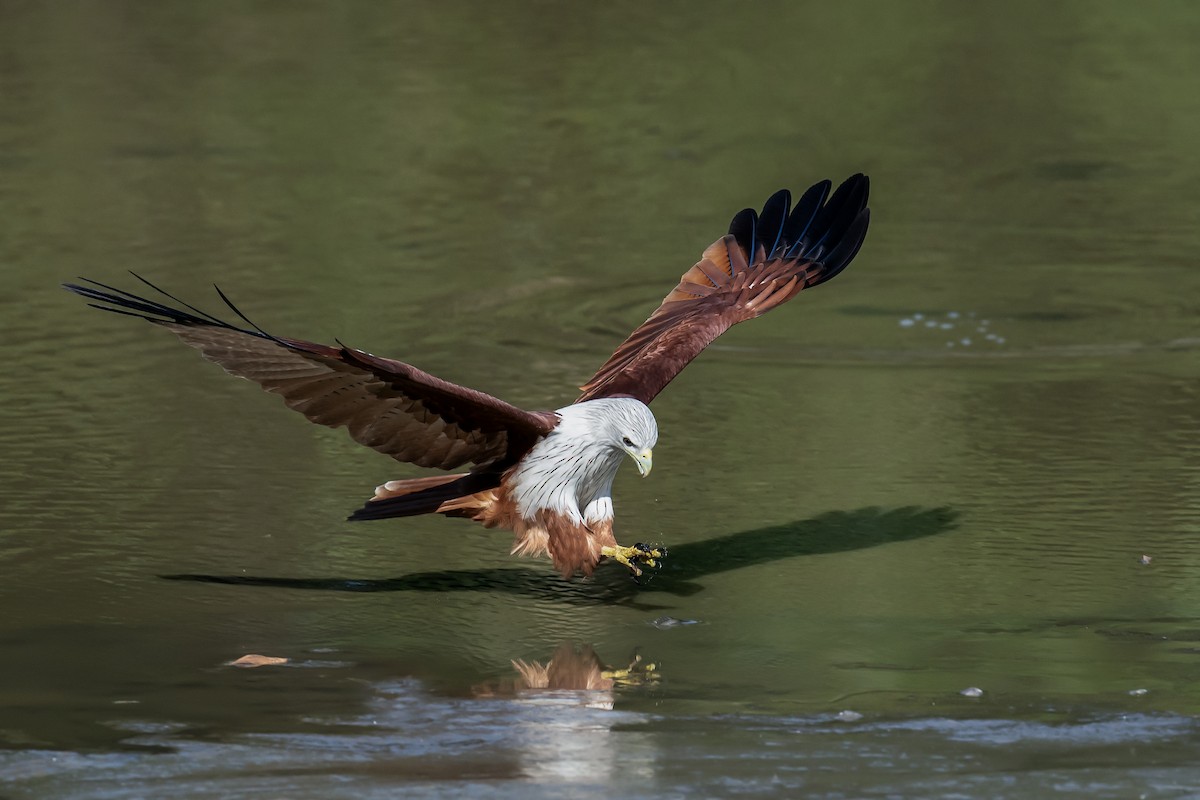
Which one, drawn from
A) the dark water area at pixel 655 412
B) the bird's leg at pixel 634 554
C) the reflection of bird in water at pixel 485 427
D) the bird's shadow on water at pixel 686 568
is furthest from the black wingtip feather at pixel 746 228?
the bird's leg at pixel 634 554

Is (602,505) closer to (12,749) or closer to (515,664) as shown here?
(515,664)

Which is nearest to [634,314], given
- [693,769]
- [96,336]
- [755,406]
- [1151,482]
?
[755,406]

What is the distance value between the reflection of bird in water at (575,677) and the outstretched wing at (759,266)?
5.62 feet

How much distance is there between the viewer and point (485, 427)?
6332 mm

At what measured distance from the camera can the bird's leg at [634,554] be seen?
642 centimetres

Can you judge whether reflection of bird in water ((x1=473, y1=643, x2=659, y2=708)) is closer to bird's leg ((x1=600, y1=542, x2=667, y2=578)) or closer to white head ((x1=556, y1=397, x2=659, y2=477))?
bird's leg ((x1=600, y1=542, x2=667, y2=578))

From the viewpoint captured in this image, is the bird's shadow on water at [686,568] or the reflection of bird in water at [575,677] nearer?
the reflection of bird in water at [575,677]

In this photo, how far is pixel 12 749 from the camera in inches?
196

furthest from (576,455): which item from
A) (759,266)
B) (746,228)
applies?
(746,228)

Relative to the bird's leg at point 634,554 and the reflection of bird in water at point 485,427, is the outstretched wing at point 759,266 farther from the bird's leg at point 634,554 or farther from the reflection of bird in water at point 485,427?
the bird's leg at point 634,554

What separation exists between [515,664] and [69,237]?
6956mm

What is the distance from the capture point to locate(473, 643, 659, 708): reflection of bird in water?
5.61 m

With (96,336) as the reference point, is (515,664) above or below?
below

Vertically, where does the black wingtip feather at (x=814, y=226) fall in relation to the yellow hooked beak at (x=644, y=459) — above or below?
above
